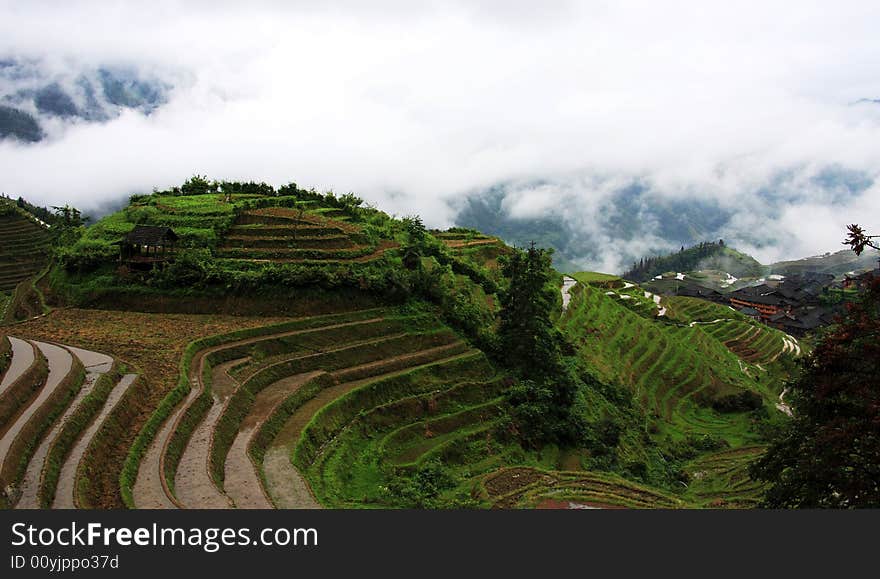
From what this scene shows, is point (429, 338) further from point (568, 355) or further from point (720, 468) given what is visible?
point (720, 468)

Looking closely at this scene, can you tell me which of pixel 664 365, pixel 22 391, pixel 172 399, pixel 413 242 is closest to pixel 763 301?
pixel 664 365

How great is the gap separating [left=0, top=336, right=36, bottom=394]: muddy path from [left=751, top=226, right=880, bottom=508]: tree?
22045 millimetres

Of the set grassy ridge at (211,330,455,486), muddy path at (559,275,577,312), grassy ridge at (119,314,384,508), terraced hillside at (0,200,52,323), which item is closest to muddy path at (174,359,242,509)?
grassy ridge at (211,330,455,486)

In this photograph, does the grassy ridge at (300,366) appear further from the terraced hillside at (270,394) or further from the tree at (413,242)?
the tree at (413,242)

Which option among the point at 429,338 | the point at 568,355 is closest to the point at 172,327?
the point at 429,338

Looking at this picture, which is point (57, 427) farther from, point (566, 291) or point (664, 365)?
point (566, 291)

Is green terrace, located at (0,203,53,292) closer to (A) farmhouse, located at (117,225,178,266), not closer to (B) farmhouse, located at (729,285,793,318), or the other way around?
(A) farmhouse, located at (117,225,178,266)

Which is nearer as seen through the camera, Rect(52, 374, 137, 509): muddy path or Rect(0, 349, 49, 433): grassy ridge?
Rect(52, 374, 137, 509): muddy path

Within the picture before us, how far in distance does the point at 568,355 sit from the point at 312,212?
1964 centimetres

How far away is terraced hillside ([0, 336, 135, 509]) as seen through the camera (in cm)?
1420

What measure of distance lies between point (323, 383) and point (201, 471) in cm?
830

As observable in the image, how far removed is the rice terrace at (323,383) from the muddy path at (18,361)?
5.2 inches

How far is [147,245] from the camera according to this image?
31.1 metres

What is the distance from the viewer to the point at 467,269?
41719 mm
